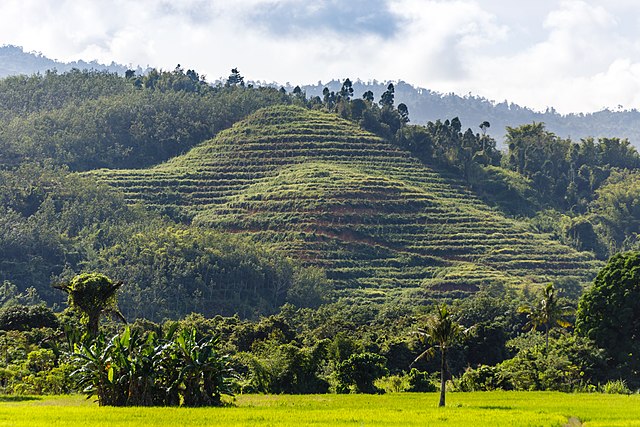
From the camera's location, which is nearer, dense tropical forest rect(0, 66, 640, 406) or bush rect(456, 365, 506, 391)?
dense tropical forest rect(0, 66, 640, 406)

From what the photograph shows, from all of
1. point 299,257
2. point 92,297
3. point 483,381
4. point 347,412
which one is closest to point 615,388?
point 483,381

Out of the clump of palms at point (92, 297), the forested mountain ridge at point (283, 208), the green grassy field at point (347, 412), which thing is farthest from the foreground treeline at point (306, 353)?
the forested mountain ridge at point (283, 208)

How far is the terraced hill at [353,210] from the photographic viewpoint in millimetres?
135500

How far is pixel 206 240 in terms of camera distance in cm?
13125

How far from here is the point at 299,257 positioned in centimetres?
13638

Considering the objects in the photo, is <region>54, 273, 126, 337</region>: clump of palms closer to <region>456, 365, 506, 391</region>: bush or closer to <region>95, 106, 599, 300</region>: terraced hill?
<region>456, 365, 506, 391</region>: bush

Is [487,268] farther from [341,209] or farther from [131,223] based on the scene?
[131,223]

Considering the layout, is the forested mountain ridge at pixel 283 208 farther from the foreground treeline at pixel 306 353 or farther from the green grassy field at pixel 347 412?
the green grassy field at pixel 347 412

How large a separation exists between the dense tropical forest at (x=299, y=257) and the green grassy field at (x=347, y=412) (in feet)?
8.65

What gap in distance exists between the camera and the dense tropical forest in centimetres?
5862

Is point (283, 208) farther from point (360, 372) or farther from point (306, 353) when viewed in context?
point (360, 372)

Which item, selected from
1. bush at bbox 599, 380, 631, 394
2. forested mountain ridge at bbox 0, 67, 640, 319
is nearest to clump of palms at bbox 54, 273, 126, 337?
bush at bbox 599, 380, 631, 394

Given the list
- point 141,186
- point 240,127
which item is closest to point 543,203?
point 240,127

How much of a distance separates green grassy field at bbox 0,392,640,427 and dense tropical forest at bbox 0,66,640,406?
264cm
